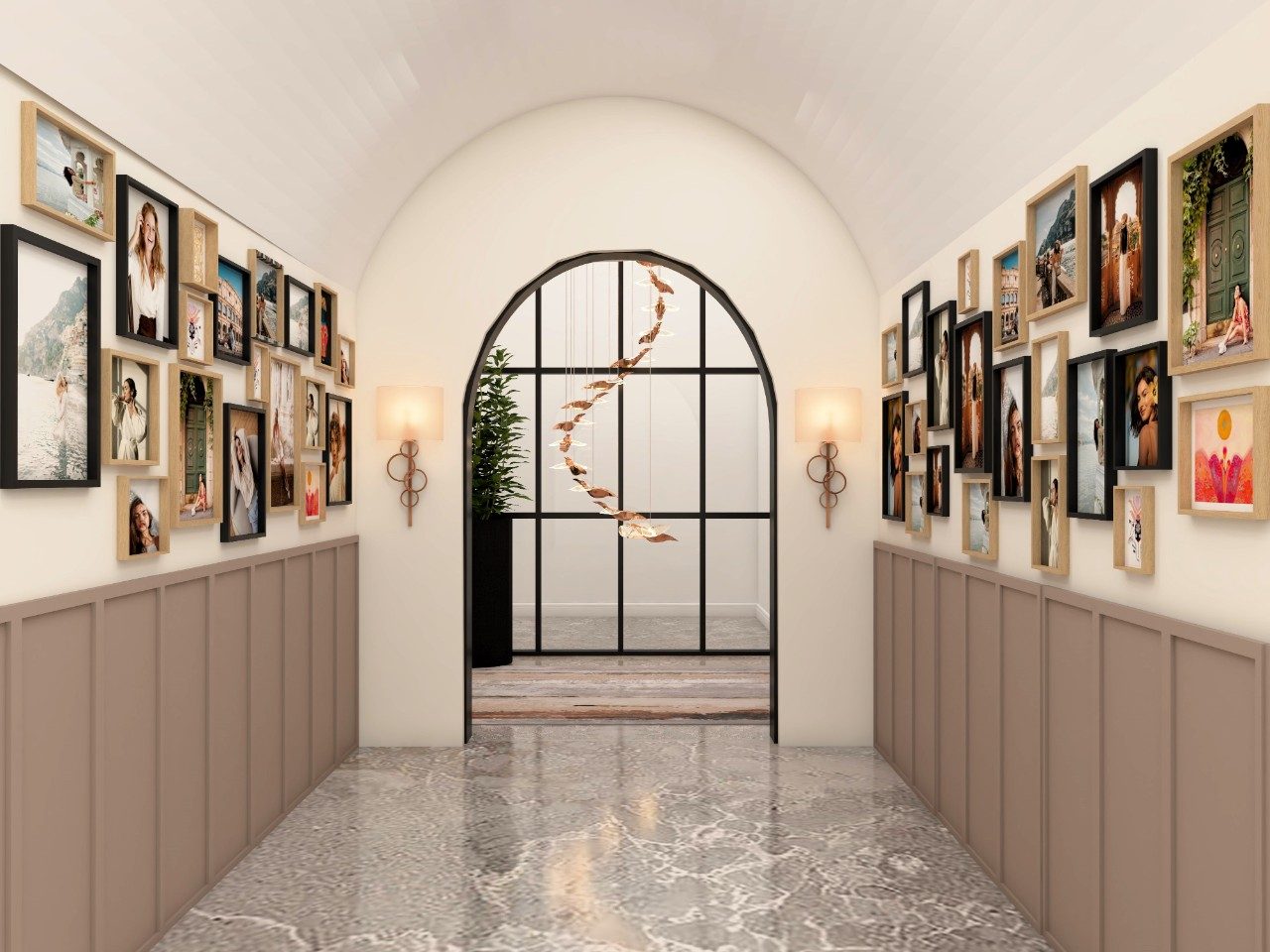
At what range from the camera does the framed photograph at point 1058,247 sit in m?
3.53

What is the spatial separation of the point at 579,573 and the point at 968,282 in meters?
7.34

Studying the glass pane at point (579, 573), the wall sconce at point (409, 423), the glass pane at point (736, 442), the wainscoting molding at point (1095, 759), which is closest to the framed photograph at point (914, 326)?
the wainscoting molding at point (1095, 759)

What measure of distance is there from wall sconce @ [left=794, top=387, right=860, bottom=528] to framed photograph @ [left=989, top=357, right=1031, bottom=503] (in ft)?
6.79

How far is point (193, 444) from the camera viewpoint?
4.08 metres

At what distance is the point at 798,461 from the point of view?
6574mm

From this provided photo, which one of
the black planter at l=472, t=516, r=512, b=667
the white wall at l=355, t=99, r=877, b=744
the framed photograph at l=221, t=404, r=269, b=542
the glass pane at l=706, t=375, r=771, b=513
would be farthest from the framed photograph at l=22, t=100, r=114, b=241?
the glass pane at l=706, t=375, r=771, b=513

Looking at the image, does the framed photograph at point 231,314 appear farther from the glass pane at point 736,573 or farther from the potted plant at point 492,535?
the glass pane at point 736,573

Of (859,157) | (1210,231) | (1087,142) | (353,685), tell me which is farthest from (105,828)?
(859,157)

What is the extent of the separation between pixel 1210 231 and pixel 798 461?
3.93 metres

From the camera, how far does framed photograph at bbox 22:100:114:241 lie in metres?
2.89

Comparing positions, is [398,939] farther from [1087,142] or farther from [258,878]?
[1087,142]

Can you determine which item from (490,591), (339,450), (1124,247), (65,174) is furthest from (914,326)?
(490,591)

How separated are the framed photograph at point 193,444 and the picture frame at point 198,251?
375 mm

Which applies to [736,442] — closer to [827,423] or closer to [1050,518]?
[827,423]
